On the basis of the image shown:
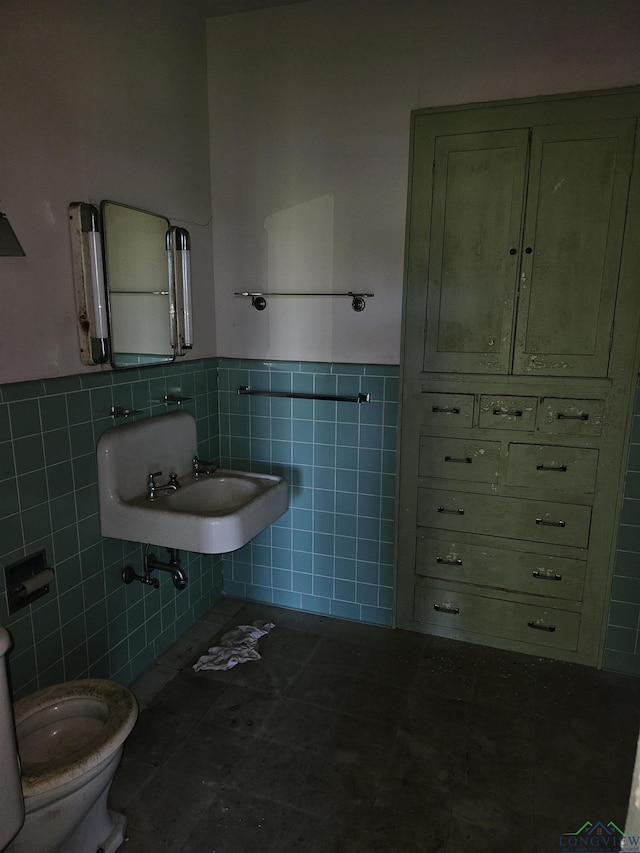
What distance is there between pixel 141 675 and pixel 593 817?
67.5 inches

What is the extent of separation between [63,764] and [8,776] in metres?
0.22

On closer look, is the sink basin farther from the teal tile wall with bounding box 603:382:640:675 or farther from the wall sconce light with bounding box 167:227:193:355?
the teal tile wall with bounding box 603:382:640:675

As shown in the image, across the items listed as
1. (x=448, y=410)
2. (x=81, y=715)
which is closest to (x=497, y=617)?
(x=448, y=410)

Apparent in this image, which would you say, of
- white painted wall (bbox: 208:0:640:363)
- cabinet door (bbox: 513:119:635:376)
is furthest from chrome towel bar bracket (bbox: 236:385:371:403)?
cabinet door (bbox: 513:119:635:376)

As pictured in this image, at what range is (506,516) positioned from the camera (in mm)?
2359

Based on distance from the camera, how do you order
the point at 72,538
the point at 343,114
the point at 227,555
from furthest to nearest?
the point at 227,555, the point at 343,114, the point at 72,538

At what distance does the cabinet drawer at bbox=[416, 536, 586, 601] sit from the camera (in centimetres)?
232

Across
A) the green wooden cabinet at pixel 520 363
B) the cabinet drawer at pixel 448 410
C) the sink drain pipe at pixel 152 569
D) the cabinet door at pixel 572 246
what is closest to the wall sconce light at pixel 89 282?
the sink drain pipe at pixel 152 569

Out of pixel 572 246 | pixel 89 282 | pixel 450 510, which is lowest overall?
pixel 450 510

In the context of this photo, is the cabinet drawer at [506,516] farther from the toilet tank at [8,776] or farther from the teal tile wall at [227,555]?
the toilet tank at [8,776]

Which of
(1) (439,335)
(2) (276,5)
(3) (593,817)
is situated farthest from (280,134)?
(3) (593,817)

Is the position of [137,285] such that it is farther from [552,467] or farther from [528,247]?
[552,467]

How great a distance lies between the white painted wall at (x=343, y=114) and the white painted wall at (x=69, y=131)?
286mm

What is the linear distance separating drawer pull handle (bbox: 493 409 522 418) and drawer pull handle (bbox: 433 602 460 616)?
0.92 m
